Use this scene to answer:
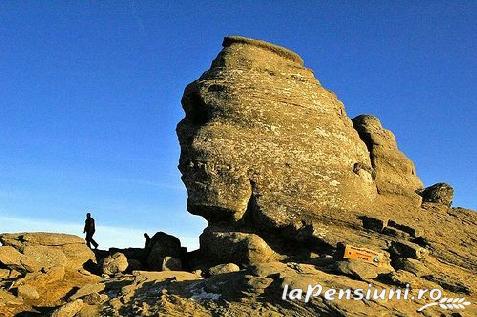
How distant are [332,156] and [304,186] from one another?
2959 millimetres

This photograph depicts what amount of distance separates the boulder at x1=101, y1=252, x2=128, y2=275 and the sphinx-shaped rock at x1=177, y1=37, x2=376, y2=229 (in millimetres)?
5077

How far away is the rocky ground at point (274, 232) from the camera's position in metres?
19.0

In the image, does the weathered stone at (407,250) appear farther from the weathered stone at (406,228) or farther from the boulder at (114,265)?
the boulder at (114,265)

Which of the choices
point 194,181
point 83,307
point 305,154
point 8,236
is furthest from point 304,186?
point 8,236

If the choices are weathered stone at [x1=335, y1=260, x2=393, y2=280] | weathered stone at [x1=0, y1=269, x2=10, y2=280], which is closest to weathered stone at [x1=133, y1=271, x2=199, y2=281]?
weathered stone at [x1=0, y1=269, x2=10, y2=280]

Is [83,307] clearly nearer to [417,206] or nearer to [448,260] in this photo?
[448,260]

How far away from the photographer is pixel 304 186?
2836cm

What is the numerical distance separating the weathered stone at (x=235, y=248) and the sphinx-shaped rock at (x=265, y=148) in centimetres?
197

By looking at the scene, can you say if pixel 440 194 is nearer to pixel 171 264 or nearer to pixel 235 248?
pixel 235 248

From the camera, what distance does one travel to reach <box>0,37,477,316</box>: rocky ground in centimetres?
1905

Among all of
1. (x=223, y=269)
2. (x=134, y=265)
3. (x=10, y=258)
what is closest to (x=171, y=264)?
(x=134, y=265)

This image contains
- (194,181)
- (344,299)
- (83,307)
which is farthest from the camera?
(194,181)

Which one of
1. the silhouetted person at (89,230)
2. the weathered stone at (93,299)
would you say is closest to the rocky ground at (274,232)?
the weathered stone at (93,299)

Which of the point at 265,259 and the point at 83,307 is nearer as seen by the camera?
the point at 83,307
